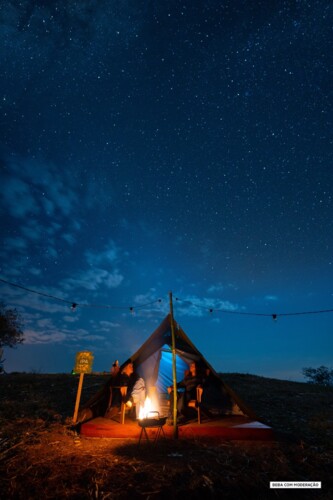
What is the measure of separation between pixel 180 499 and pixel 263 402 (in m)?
9.21

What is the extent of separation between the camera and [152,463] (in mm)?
4809

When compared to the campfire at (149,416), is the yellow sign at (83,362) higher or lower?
higher

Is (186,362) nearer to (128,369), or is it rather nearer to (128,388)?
(128,388)

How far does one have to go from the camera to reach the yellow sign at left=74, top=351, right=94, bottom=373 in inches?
324

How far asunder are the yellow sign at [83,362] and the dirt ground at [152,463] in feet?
4.56

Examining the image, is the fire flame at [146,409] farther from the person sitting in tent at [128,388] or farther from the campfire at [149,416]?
the person sitting in tent at [128,388]

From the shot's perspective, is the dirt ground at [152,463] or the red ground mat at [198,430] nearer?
the dirt ground at [152,463]

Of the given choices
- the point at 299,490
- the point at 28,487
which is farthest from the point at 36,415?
the point at 299,490

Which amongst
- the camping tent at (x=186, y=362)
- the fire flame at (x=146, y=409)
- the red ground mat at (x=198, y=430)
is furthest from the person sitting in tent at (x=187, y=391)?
the fire flame at (x=146, y=409)

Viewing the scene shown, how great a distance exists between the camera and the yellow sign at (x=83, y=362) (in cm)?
824

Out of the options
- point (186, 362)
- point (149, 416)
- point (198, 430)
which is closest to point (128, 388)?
point (149, 416)

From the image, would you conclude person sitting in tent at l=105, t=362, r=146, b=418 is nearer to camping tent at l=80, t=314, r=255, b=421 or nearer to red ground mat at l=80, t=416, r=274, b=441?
camping tent at l=80, t=314, r=255, b=421

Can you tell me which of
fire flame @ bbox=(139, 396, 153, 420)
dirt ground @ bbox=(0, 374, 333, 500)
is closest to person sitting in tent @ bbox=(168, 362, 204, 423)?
fire flame @ bbox=(139, 396, 153, 420)

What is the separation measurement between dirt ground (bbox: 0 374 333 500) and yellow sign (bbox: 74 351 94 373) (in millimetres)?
1390
